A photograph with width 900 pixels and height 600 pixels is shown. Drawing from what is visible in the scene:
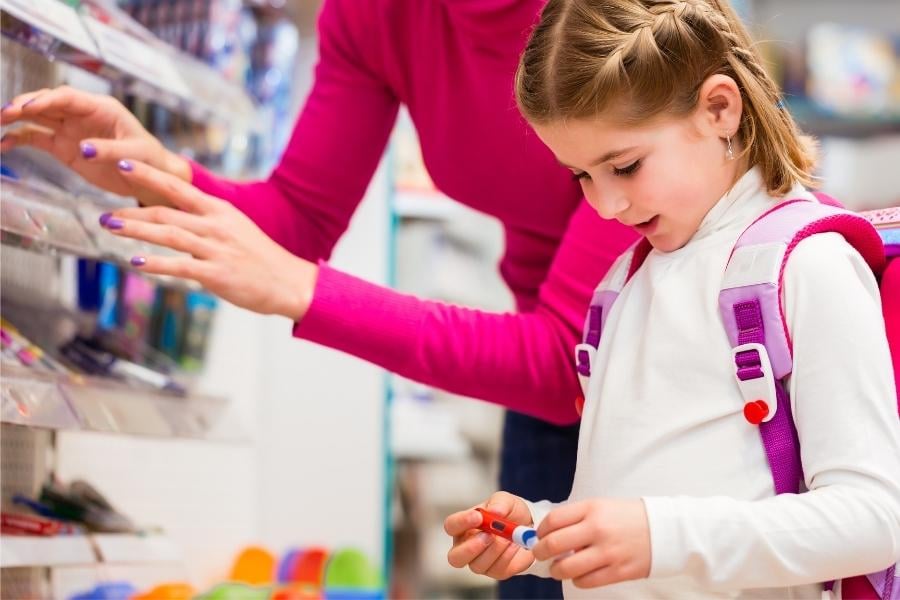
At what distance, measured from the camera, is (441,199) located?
3.13m

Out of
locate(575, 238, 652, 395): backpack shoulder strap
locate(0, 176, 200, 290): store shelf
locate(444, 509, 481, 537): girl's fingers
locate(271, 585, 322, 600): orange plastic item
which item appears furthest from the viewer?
locate(271, 585, 322, 600): orange plastic item

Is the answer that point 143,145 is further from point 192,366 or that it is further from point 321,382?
point 321,382

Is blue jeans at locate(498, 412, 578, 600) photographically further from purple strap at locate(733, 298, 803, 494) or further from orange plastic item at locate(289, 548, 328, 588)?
orange plastic item at locate(289, 548, 328, 588)

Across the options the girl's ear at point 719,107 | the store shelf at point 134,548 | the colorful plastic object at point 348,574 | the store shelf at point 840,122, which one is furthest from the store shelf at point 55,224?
the store shelf at point 840,122

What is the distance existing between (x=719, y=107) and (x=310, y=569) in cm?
143

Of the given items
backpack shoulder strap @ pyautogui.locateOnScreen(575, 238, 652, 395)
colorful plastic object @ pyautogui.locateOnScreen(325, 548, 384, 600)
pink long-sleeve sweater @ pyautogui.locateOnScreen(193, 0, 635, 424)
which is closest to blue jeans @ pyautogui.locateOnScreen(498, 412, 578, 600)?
pink long-sleeve sweater @ pyautogui.locateOnScreen(193, 0, 635, 424)

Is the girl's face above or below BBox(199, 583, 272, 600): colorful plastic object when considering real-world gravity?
above

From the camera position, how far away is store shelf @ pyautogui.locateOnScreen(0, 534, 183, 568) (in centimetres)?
122

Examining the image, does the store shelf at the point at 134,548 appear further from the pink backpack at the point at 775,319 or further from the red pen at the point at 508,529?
the pink backpack at the point at 775,319

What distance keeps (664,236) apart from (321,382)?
1.71 m

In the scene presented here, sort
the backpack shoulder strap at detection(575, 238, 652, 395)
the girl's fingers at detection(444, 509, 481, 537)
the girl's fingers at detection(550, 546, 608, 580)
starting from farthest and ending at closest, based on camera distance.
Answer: the backpack shoulder strap at detection(575, 238, 652, 395), the girl's fingers at detection(444, 509, 481, 537), the girl's fingers at detection(550, 546, 608, 580)

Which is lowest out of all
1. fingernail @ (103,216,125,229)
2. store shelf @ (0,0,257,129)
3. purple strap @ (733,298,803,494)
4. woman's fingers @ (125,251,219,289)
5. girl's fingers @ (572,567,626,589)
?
girl's fingers @ (572,567,626,589)

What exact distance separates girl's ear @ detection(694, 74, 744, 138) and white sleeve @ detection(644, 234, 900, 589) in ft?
0.55

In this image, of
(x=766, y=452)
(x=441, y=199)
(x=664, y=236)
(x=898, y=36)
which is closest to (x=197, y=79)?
(x=664, y=236)
